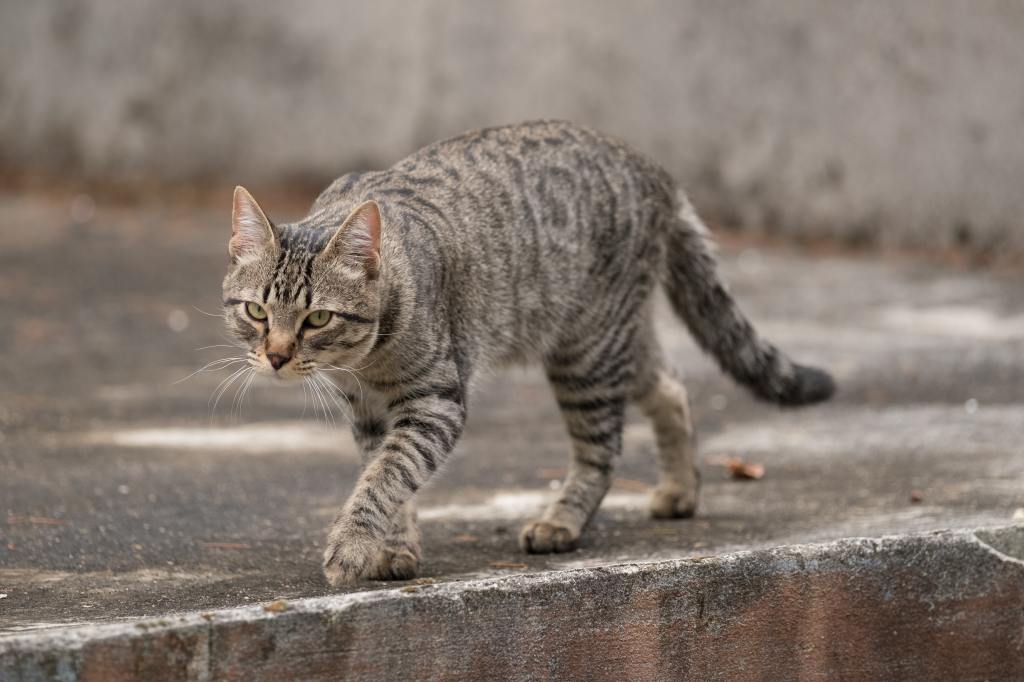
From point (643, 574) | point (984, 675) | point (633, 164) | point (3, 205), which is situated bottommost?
point (3, 205)

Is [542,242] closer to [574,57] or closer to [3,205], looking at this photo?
[574,57]

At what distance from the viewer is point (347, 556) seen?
4.20m

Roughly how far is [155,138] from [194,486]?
9.75 metres

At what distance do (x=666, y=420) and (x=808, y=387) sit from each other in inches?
21.8

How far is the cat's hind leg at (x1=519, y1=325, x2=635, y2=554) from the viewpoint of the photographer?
17.8 ft

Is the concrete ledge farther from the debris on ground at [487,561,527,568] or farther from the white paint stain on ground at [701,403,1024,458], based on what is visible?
the white paint stain on ground at [701,403,1024,458]

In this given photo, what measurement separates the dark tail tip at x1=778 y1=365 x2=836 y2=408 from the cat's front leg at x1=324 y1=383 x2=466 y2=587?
163 cm

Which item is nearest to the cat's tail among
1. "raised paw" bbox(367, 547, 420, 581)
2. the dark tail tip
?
the dark tail tip

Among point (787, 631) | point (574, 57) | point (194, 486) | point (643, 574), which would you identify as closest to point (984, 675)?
point (787, 631)

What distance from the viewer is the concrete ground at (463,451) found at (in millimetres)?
4668

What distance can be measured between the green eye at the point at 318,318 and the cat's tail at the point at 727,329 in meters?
1.84

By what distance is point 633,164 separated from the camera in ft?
18.6

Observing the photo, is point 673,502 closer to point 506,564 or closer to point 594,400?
point 594,400

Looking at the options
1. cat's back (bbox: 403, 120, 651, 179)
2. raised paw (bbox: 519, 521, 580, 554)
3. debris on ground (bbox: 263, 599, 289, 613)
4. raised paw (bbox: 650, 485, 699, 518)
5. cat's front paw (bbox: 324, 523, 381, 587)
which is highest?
cat's back (bbox: 403, 120, 651, 179)
